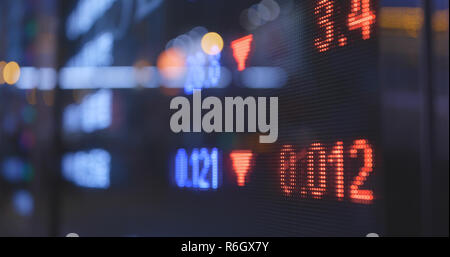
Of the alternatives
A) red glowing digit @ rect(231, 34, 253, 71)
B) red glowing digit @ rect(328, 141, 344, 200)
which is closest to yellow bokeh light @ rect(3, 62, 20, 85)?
red glowing digit @ rect(231, 34, 253, 71)

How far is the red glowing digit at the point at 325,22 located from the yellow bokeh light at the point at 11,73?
0.95 meters

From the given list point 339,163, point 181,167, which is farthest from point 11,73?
point 339,163

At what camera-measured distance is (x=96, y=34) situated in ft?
5.52

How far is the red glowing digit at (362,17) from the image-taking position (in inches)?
54.1

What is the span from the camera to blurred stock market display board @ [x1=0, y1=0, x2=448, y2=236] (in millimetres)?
1377

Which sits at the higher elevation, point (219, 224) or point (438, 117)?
point (438, 117)

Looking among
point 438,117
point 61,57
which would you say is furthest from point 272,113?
point 61,57

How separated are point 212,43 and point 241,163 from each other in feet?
1.11

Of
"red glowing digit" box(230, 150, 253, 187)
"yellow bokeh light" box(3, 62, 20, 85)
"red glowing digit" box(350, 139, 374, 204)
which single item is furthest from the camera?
"yellow bokeh light" box(3, 62, 20, 85)

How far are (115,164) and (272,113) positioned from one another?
469 mm

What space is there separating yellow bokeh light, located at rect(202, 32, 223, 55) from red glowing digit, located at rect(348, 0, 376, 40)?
36 cm

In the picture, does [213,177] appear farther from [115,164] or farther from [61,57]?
[61,57]

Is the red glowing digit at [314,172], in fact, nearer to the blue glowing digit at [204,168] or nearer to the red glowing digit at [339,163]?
the red glowing digit at [339,163]

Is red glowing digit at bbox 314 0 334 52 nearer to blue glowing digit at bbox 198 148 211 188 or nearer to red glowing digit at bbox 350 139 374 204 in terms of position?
red glowing digit at bbox 350 139 374 204
